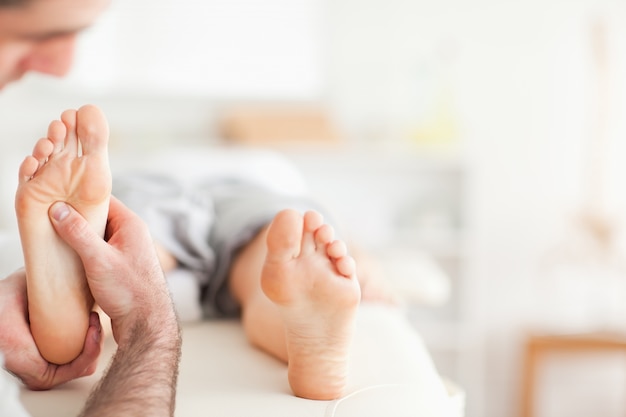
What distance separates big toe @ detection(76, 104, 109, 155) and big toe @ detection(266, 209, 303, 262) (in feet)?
0.70

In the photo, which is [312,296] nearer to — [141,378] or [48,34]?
[141,378]

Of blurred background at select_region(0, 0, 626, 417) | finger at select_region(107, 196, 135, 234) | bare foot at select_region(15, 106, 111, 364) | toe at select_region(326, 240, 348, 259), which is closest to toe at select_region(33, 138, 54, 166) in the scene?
bare foot at select_region(15, 106, 111, 364)

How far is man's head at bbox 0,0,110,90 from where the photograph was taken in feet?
2.32

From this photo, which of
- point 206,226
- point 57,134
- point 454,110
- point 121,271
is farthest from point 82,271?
point 454,110

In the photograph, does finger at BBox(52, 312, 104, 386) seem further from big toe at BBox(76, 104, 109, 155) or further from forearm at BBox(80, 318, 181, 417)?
big toe at BBox(76, 104, 109, 155)

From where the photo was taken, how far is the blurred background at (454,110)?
275 cm

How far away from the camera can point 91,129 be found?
85 cm

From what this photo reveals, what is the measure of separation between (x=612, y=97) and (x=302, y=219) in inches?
85.6

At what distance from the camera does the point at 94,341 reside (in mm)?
883

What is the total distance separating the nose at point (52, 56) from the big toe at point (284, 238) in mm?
286

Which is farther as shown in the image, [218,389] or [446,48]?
[446,48]

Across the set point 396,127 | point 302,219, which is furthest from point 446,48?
point 302,219

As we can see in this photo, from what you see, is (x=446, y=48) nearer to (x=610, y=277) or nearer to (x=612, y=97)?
(x=612, y=97)

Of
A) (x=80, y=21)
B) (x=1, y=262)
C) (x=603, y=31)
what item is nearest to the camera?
(x=80, y=21)
